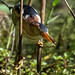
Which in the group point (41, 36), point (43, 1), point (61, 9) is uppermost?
point (61, 9)

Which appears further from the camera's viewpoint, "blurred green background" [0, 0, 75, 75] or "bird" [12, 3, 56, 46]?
"blurred green background" [0, 0, 75, 75]

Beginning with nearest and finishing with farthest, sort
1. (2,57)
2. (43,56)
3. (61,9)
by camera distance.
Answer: (2,57) → (43,56) → (61,9)

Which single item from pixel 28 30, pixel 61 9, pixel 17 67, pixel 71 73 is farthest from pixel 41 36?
pixel 61 9

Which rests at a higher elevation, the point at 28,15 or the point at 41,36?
the point at 28,15

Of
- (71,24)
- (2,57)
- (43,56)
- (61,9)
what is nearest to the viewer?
(2,57)

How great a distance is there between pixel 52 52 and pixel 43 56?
0.55 feet

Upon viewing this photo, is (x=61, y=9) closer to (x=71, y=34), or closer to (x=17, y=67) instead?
(x=71, y=34)

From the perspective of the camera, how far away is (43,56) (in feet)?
7.66

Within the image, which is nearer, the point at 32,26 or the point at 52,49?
the point at 32,26

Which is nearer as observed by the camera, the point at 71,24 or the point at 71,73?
the point at 71,73

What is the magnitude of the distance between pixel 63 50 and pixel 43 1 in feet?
3.74

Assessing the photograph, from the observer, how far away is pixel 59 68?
189 cm

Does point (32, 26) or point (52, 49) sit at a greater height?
point (32, 26)

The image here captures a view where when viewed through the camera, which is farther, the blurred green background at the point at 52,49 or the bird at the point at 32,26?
the blurred green background at the point at 52,49
